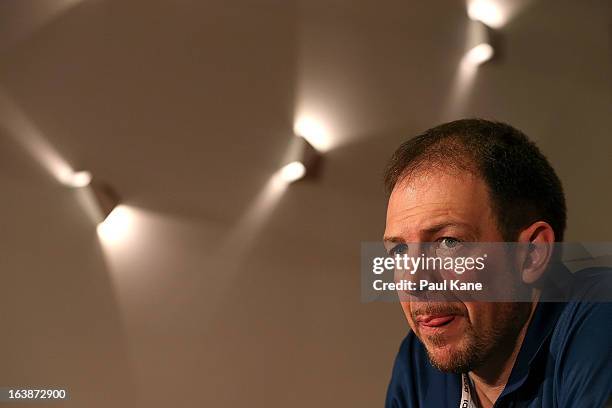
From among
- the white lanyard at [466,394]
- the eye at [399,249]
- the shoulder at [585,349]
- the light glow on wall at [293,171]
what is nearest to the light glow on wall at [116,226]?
the light glow on wall at [293,171]

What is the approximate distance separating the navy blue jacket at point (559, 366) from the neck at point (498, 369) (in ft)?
0.13

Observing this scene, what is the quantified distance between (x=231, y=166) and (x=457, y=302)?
1.48 ft

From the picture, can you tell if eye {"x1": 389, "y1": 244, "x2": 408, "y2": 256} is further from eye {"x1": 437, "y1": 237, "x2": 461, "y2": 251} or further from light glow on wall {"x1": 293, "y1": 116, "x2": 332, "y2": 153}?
light glow on wall {"x1": 293, "y1": 116, "x2": 332, "y2": 153}

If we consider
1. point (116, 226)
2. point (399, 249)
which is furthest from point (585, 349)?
point (116, 226)

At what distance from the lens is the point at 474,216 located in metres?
0.89

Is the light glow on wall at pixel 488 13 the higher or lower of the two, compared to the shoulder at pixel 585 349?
higher

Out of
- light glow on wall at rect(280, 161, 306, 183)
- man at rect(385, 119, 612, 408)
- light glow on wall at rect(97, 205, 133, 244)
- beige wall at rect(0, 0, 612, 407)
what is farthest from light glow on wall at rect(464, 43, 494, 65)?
light glow on wall at rect(97, 205, 133, 244)

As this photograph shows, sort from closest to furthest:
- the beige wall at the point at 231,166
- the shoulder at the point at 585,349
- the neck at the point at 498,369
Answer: the shoulder at the point at 585,349 < the neck at the point at 498,369 < the beige wall at the point at 231,166

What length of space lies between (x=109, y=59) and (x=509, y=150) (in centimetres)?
69

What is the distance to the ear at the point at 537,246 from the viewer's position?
896 millimetres

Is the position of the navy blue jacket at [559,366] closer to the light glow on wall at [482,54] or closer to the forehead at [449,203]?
the forehead at [449,203]

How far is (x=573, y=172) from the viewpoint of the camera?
1.08m

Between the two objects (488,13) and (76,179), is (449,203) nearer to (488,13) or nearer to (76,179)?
(488,13)

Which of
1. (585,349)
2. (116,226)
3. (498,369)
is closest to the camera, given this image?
(585,349)
